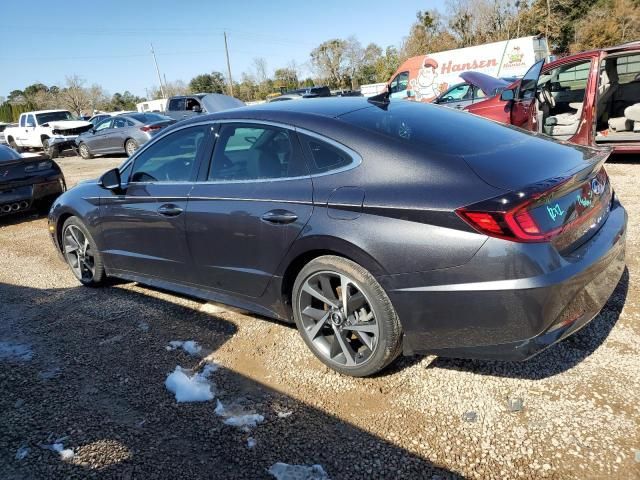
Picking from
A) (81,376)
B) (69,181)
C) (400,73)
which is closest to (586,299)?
(81,376)

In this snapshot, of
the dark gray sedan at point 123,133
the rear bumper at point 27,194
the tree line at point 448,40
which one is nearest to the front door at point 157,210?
the rear bumper at point 27,194

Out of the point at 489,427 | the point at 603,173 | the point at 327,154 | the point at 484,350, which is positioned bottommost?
the point at 489,427

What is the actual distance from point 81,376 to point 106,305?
1245 mm

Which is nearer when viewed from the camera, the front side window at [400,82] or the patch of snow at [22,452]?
the patch of snow at [22,452]

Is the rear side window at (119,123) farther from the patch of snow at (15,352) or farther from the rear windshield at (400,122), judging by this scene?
the rear windshield at (400,122)

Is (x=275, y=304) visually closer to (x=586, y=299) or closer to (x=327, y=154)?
(x=327, y=154)

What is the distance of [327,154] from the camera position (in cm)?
278

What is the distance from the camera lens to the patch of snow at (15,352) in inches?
137

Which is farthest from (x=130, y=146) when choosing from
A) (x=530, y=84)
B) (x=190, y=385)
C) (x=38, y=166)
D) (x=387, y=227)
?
(x=387, y=227)

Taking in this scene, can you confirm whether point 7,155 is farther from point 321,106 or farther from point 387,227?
point 387,227

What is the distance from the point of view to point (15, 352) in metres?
3.57

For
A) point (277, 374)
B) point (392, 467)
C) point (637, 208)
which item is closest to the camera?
point (392, 467)

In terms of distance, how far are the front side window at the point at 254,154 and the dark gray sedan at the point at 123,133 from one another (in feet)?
38.8

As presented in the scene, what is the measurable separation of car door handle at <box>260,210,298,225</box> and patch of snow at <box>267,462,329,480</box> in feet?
4.25
